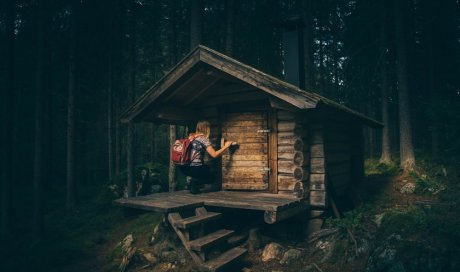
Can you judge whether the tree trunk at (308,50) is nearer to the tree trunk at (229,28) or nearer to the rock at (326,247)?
the tree trunk at (229,28)

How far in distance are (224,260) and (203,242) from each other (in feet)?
1.77

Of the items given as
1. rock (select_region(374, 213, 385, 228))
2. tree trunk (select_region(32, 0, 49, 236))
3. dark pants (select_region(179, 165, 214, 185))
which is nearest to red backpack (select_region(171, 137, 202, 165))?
dark pants (select_region(179, 165, 214, 185))

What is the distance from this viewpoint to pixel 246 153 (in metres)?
8.50

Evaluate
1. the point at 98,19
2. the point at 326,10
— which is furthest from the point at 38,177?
the point at 326,10

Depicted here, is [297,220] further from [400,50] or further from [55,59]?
[55,59]

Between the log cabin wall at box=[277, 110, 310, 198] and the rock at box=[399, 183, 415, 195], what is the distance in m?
4.64

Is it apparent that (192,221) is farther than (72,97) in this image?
No

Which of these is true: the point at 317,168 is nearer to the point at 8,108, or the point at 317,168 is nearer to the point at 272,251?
the point at 272,251

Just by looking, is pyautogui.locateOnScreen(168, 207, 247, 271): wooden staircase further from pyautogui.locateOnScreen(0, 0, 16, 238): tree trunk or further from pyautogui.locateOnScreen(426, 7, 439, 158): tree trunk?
pyautogui.locateOnScreen(426, 7, 439, 158): tree trunk

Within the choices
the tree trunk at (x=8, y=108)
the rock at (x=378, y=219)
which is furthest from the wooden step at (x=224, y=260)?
the tree trunk at (x=8, y=108)

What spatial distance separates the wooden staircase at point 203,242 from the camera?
19.4 ft

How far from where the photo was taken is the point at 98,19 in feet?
54.7

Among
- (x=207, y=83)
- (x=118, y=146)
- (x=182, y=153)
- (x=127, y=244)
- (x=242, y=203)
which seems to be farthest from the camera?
(x=118, y=146)

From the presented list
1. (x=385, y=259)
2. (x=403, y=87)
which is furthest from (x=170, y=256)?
(x=403, y=87)
